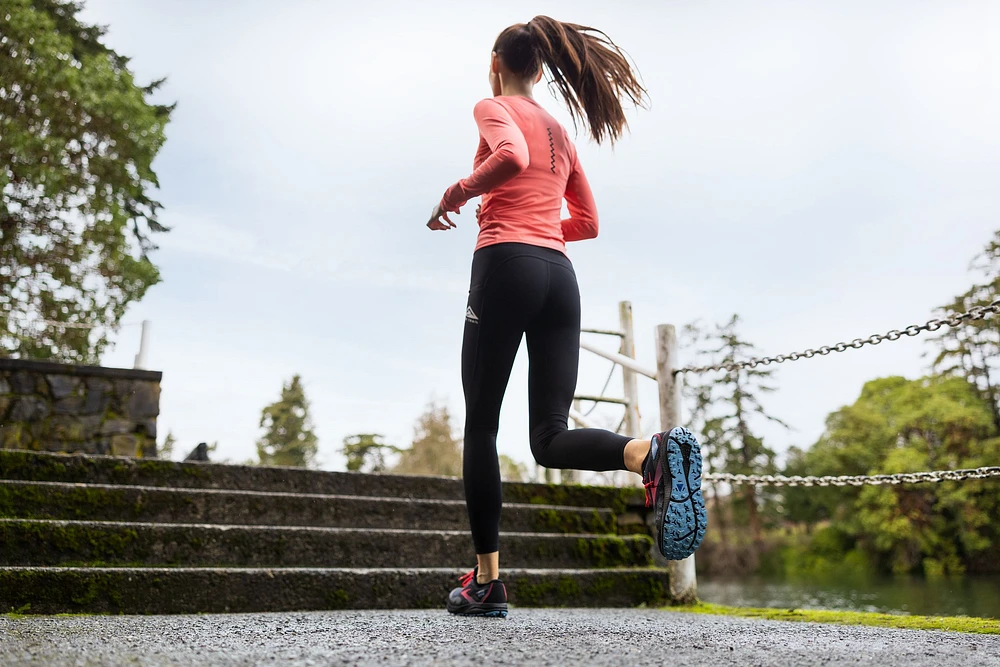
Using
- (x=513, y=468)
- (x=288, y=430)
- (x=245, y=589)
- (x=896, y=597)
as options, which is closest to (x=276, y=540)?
(x=245, y=589)

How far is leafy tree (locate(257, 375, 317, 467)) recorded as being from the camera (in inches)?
875

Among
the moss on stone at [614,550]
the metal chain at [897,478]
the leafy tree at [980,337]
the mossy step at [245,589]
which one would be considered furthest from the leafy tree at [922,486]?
the mossy step at [245,589]

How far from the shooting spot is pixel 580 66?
6.56 ft

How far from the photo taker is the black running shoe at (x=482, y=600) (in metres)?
1.78

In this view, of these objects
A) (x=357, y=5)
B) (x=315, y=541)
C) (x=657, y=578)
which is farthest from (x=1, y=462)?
(x=357, y=5)

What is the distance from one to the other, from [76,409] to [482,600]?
5905mm

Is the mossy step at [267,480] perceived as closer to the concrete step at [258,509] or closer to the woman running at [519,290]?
the concrete step at [258,509]

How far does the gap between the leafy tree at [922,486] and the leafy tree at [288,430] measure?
1577 cm

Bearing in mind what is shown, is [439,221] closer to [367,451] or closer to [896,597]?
[896,597]

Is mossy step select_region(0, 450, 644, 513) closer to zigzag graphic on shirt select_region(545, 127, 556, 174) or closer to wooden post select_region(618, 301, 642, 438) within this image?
wooden post select_region(618, 301, 642, 438)

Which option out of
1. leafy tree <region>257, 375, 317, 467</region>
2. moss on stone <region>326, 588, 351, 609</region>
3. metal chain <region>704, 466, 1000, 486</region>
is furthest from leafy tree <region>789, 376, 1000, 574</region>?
moss on stone <region>326, 588, 351, 609</region>

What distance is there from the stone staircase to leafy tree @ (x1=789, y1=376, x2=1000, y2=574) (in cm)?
1542

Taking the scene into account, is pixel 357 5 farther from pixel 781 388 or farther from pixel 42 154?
pixel 781 388

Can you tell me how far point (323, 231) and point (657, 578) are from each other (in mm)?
18511
